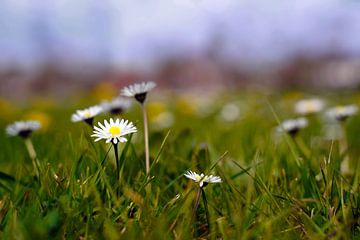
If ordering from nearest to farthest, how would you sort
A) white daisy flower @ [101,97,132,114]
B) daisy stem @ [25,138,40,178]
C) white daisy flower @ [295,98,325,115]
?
daisy stem @ [25,138,40,178] → white daisy flower @ [101,97,132,114] → white daisy flower @ [295,98,325,115]

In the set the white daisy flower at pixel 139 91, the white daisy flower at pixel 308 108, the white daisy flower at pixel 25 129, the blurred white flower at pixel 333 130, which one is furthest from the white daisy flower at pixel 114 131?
the blurred white flower at pixel 333 130

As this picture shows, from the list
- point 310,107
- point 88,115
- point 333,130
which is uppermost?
point 88,115

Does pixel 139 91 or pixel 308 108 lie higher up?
pixel 139 91

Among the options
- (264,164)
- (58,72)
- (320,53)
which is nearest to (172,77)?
(58,72)

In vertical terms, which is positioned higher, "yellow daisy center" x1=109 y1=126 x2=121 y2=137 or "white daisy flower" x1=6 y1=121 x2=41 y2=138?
"yellow daisy center" x1=109 y1=126 x2=121 y2=137

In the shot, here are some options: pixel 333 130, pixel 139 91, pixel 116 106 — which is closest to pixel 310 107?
pixel 333 130

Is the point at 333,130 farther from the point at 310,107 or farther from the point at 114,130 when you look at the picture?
the point at 114,130

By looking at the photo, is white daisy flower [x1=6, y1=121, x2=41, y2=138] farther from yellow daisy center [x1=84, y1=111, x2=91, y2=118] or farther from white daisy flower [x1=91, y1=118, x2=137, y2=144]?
white daisy flower [x1=91, y1=118, x2=137, y2=144]

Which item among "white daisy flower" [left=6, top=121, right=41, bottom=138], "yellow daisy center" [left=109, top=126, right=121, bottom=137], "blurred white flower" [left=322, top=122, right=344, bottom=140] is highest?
"yellow daisy center" [left=109, top=126, right=121, bottom=137]

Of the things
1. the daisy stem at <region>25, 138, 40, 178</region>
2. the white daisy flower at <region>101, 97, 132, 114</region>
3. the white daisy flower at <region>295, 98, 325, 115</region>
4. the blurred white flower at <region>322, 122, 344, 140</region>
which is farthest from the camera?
the blurred white flower at <region>322, 122, 344, 140</region>

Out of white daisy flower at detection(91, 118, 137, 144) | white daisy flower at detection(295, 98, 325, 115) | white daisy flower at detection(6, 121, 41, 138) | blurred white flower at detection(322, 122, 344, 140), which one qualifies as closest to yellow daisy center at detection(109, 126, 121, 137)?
white daisy flower at detection(91, 118, 137, 144)

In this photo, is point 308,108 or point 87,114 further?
point 308,108

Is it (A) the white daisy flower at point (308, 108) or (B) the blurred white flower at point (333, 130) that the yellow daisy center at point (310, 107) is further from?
(B) the blurred white flower at point (333, 130)
